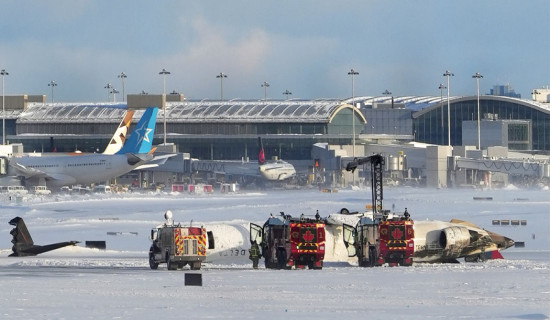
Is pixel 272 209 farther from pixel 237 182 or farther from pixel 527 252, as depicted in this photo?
pixel 237 182

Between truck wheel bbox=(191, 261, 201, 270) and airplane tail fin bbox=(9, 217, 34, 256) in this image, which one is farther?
airplane tail fin bbox=(9, 217, 34, 256)

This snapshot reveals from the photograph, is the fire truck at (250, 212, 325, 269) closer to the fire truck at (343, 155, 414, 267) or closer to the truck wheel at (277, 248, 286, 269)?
the truck wheel at (277, 248, 286, 269)

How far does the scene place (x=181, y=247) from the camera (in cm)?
5478

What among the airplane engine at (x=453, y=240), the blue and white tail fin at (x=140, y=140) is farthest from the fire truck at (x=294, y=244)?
the blue and white tail fin at (x=140, y=140)

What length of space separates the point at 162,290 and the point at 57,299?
16.0 feet

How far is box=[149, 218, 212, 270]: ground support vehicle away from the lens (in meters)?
54.6

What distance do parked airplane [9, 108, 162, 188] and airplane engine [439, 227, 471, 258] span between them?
305 feet

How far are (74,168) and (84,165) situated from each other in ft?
4.67

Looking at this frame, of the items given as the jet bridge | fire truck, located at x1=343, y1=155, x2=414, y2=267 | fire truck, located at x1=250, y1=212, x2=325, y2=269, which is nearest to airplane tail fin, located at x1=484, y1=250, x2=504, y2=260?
fire truck, located at x1=343, y1=155, x2=414, y2=267

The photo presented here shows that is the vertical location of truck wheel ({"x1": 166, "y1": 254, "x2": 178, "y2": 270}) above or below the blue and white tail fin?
below

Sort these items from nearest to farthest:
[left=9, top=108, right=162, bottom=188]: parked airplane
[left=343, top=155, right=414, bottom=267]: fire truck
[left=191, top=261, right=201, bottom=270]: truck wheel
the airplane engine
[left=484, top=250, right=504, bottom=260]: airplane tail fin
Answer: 1. [left=191, top=261, right=201, bottom=270]: truck wheel
2. [left=343, top=155, right=414, bottom=267]: fire truck
3. the airplane engine
4. [left=484, top=250, right=504, bottom=260]: airplane tail fin
5. [left=9, top=108, right=162, bottom=188]: parked airplane

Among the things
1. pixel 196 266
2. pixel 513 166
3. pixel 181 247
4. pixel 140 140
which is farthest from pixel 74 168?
pixel 181 247

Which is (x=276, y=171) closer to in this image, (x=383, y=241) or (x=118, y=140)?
(x=118, y=140)

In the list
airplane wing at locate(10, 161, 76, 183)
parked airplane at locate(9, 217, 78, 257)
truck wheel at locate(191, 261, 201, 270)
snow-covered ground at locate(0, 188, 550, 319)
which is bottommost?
snow-covered ground at locate(0, 188, 550, 319)
